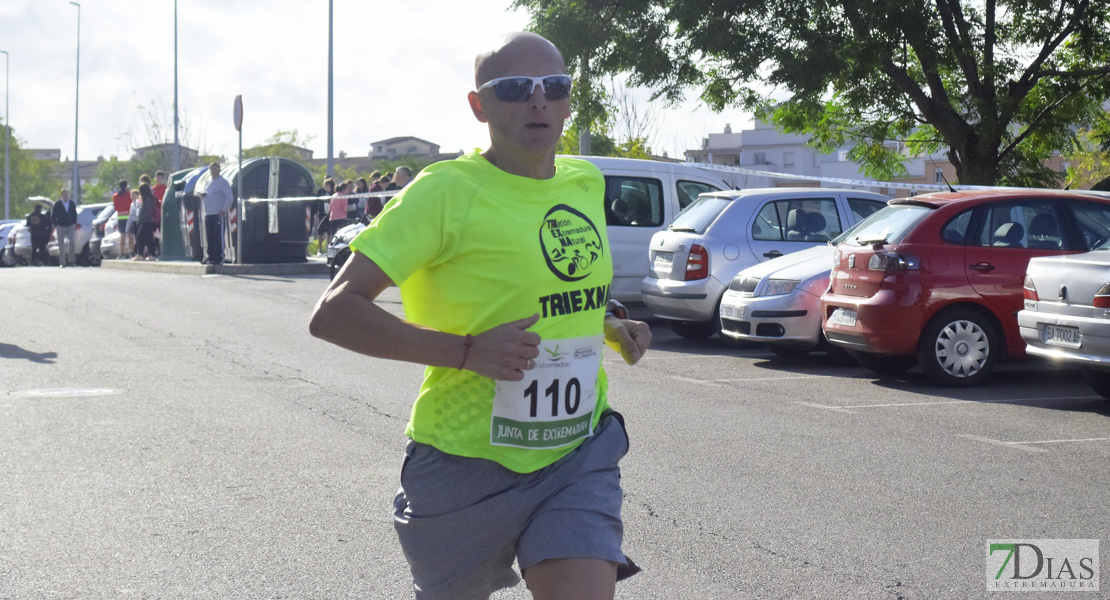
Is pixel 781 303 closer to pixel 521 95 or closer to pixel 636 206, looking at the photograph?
pixel 636 206

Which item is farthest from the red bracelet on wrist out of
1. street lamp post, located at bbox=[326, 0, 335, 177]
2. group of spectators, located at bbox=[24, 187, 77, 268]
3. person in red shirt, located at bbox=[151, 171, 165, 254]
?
street lamp post, located at bbox=[326, 0, 335, 177]

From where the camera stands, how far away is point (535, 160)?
2.96 m

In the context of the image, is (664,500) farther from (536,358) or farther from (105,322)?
(105,322)

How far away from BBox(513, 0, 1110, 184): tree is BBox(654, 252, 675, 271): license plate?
7242 mm

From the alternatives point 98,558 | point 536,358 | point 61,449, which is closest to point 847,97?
point 61,449

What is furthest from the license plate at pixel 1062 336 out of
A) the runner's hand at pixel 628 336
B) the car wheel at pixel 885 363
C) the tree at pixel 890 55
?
the tree at pixel 890 55

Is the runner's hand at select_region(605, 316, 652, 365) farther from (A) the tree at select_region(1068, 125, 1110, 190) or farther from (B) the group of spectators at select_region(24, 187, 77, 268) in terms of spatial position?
(B) the group of spectators at select_region(24, 187, 77, 268)

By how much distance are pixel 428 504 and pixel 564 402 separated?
0.38 m

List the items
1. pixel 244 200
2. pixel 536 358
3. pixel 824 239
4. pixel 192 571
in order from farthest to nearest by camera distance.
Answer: pixel 244 200
pixel 824 239
pixel 192 571
pixel 536 358

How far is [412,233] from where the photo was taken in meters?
2.76

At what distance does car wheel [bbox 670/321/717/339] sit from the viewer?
13820 millimetres

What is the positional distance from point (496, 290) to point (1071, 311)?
7.11 m

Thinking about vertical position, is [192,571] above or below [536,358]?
below

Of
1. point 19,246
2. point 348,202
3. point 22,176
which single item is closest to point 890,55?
point 348,202
